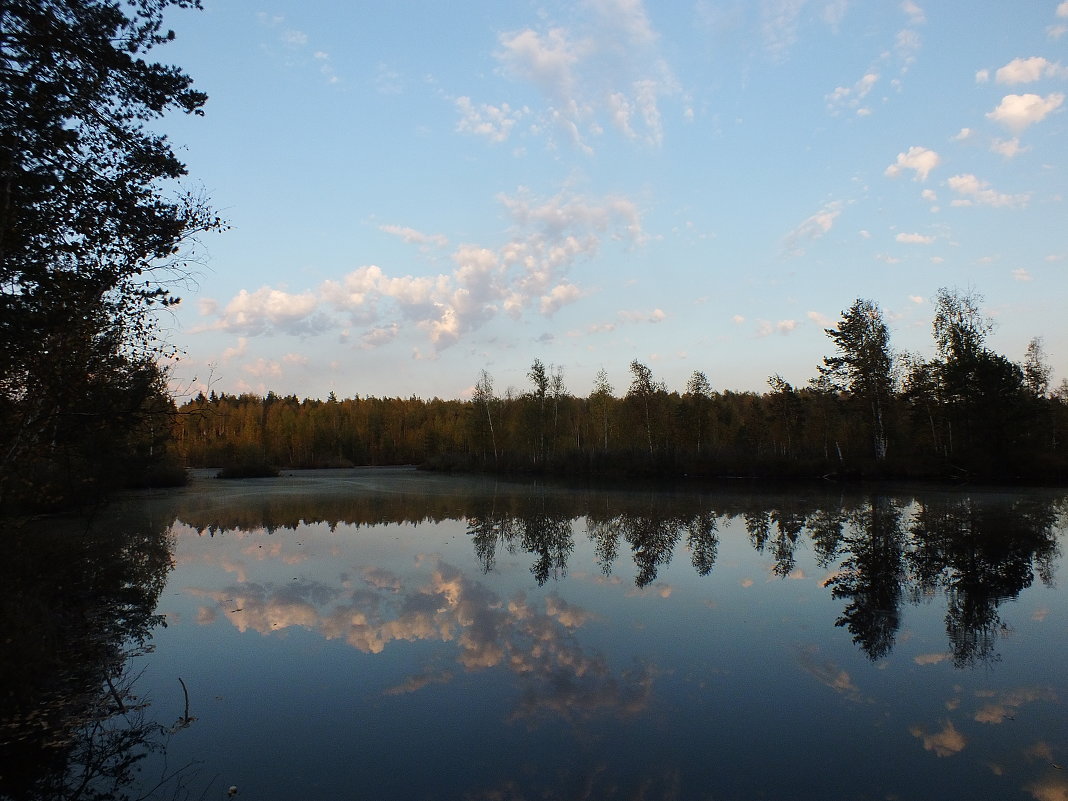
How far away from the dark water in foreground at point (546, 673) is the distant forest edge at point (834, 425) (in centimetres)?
336

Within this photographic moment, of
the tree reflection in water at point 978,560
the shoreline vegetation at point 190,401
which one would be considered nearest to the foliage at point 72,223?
the shoreline vegetation at point 190,401

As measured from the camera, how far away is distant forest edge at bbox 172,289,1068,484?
31219mm

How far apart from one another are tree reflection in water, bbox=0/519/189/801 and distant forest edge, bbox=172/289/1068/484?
9.78 feet

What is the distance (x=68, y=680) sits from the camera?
21.3 ft

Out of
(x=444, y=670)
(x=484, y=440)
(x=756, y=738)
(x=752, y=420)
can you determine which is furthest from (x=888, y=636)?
(x=484, y=440)

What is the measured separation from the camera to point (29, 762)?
4750 mm

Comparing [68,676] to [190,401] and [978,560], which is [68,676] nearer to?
[190,401]

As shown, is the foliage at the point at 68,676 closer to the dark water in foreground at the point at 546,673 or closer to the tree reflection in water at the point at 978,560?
the dark water in foreground at the point at 546,673

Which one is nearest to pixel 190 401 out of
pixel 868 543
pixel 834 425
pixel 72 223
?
pixel 72 223

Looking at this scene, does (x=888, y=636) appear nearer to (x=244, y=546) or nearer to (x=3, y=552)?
(x=3, y=552)

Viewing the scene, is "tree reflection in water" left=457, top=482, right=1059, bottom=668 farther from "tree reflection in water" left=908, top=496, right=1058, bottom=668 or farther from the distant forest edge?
the distant forest edge

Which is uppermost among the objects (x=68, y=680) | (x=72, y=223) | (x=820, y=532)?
(x=72, y=223)

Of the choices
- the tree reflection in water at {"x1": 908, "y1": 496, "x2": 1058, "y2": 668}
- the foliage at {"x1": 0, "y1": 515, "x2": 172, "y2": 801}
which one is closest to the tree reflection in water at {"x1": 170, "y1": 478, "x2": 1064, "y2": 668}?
the tree reflection in water at {"x1": 908, "y1": 496, "x2": 1058, "y2": 668}

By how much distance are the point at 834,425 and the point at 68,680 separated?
48.6 metres
